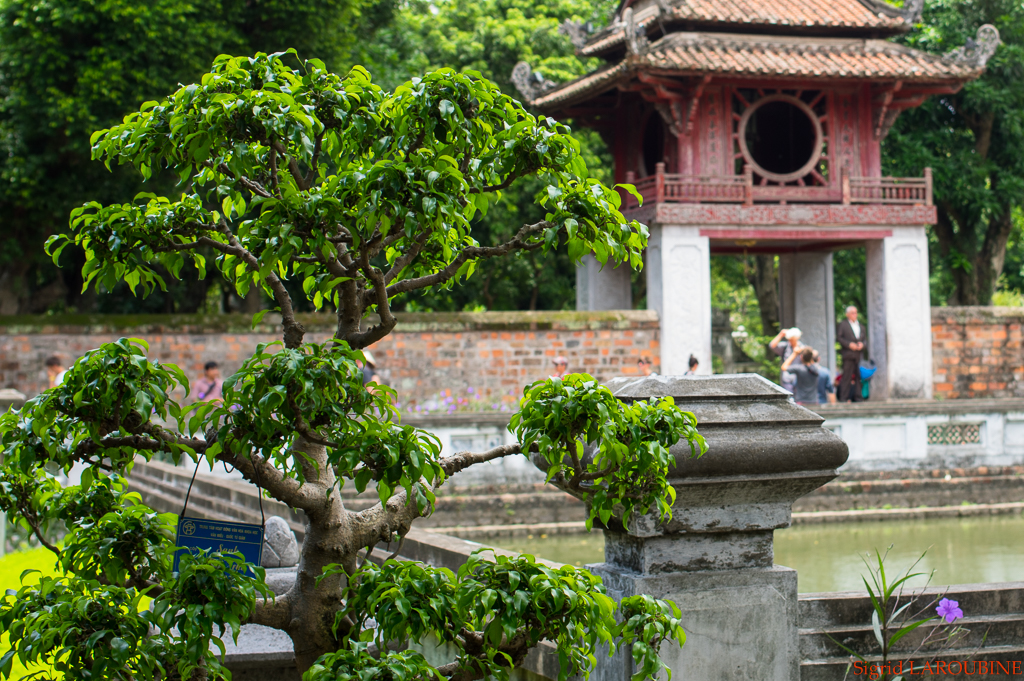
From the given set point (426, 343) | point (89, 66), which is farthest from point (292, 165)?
point (89, 66)

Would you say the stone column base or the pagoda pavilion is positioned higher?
the pagoda pavilion

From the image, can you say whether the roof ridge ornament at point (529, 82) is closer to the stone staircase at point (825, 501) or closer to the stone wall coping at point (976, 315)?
the stone wall coping at point (976, 315)

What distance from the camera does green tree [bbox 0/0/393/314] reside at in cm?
1398

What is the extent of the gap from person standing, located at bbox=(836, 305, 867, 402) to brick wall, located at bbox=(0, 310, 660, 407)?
2.76 meters

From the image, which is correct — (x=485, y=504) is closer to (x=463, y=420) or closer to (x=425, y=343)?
(x=463, y=420)

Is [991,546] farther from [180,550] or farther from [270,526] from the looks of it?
[180,550]

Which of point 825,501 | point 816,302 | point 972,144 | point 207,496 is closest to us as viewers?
point 207,496

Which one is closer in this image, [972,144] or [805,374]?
[805,374]

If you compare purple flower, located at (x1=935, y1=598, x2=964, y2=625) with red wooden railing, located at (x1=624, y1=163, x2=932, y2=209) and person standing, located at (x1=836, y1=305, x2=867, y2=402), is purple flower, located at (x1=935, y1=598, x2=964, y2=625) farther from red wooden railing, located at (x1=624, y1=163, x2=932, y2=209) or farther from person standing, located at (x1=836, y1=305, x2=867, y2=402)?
red wooden railing, located at (x1=624, y1=163, x2=932, y2=209)

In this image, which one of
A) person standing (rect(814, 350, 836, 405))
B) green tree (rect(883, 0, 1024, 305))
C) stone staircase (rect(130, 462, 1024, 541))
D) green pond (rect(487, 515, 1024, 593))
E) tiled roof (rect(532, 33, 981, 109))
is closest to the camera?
green pond (rect(487, 515, 1024, 593))

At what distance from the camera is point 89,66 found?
1412 centimetres

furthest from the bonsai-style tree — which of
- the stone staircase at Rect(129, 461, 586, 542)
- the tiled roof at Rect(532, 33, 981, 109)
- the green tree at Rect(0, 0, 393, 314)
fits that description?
the tiled roof at Rect(532, 33, 981, 109)

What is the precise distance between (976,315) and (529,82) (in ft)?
27.5

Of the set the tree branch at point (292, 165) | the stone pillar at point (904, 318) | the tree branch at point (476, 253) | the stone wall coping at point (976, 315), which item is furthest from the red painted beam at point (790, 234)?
the tree branch at point (292, 165)
